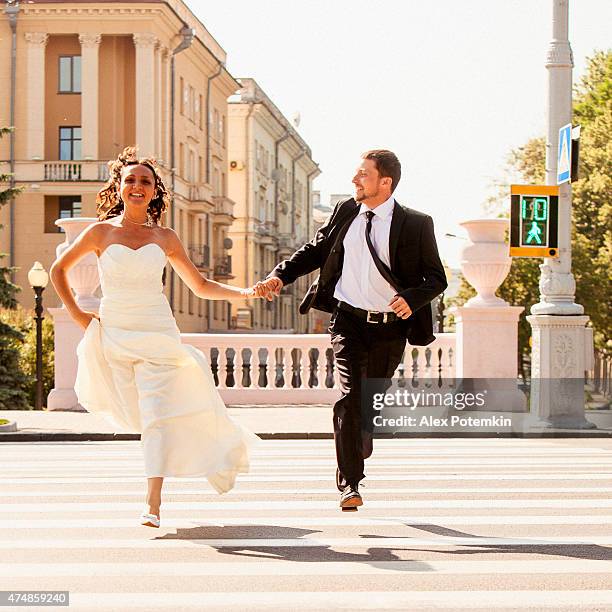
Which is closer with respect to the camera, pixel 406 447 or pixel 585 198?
pixel 406 447

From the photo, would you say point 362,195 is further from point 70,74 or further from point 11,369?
point 70,74

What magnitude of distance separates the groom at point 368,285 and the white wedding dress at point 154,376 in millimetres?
645

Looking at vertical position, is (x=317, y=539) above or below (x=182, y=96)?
below

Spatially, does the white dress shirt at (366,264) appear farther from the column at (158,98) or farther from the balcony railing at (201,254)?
the balcony railing at (201,254)

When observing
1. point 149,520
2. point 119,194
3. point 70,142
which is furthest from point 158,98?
point 149,520

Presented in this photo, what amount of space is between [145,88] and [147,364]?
4902 cm

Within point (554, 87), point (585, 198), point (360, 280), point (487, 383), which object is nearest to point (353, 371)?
point (360, 280)

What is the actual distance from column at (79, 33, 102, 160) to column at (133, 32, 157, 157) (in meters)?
1.64

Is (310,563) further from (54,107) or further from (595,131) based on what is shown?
(54,107)

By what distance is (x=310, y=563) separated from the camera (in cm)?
650

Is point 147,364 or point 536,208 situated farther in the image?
point 536,208

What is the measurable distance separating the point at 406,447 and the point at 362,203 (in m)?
Result: 6.27

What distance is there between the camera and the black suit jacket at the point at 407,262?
799 centimetres

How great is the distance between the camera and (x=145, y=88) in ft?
183
